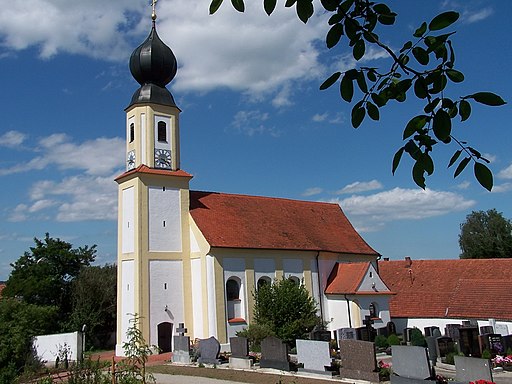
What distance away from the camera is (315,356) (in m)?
18.4

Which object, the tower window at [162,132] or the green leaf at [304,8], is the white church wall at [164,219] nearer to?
the tower window at [162,132]

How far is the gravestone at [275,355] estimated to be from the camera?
1916 centimetres

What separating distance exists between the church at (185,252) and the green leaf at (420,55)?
2530 centimetres

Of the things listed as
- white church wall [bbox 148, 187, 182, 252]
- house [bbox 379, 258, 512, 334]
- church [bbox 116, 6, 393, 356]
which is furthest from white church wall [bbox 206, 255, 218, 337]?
house [bbox 379, 258, 512, 334]

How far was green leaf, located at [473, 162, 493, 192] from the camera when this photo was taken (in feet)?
7.60

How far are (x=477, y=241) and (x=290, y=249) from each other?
2989 centimetres

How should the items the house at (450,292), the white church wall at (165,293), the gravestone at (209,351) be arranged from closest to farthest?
the gravestone at (209,351)
the white church wall at (165,293)
the house at (450,292)

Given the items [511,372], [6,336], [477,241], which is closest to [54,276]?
[6,336]

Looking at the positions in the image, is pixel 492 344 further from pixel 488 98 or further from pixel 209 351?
pixel 488 98

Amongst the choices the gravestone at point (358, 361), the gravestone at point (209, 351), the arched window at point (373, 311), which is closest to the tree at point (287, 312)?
the arched window at point (373, 311)

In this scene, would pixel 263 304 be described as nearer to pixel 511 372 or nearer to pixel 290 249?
pixel 290 249

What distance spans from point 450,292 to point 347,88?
32169 millimetres

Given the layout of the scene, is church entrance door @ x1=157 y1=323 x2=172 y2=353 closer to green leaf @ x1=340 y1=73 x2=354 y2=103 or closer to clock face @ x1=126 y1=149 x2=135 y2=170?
clock face @ x1=126 y1=149 x2=135 y2=170

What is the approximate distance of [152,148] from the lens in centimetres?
2909
